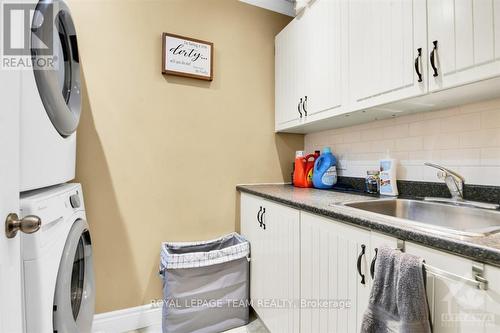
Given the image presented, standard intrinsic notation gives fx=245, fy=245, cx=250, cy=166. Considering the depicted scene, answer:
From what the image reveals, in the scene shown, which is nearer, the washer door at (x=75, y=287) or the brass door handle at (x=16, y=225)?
the brass door handle at (x=16, y=225)

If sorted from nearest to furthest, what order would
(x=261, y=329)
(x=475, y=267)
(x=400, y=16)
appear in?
(x=475, y=267), (x=400, y=16), (x=261, y=329)

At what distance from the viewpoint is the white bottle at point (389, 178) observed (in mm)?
1483

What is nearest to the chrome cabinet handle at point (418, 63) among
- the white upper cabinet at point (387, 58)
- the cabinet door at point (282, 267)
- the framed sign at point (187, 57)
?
the white upper cabinet at point (387, 58)

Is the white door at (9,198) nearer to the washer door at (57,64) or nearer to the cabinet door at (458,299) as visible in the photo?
the washer door at (57,64)

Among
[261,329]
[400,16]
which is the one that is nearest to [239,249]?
[261,329]

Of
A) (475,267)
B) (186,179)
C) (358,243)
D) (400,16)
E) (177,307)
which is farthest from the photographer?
(186,179)

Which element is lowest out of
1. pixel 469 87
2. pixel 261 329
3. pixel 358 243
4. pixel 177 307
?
pixel 261 329

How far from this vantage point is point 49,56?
99 cm

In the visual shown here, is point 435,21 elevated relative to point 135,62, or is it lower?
lower

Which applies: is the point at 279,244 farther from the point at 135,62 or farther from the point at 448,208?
the point at 135,62

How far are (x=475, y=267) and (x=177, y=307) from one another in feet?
5.15

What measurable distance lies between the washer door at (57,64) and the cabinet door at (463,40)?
1528 millimetres

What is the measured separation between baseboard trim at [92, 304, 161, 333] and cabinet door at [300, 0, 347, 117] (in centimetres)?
183

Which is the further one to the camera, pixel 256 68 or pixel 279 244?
pixel 256 68
